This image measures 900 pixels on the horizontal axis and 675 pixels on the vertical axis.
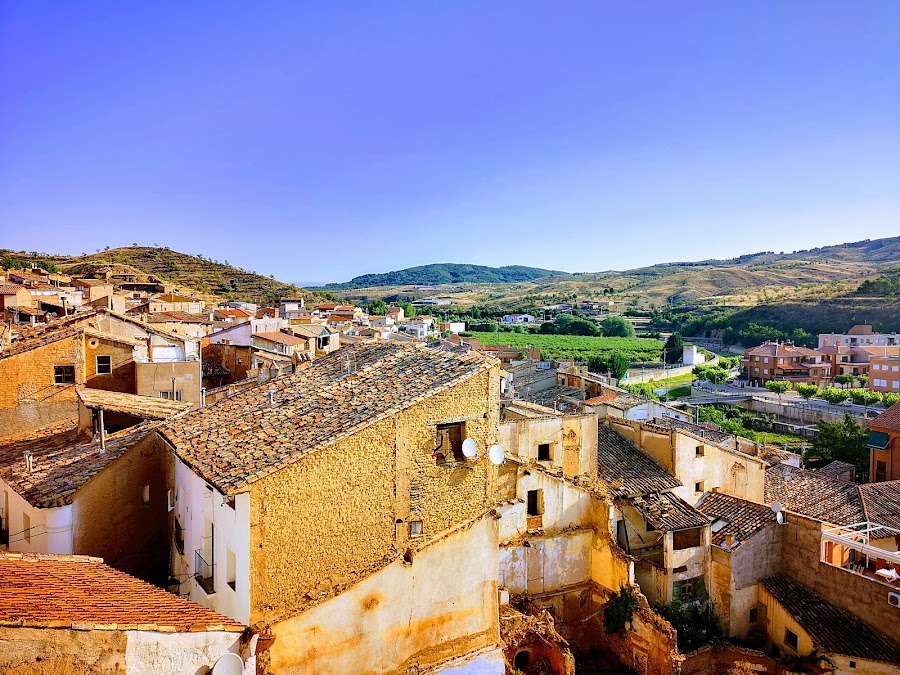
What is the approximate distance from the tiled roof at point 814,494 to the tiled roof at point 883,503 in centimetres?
27

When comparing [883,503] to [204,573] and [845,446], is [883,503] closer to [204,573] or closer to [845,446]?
[845,446]

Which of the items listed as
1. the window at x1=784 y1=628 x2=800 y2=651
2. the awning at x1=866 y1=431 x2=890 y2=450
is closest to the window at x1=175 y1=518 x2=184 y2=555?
the window at x1=784 y1=628 x2=800 y2=651

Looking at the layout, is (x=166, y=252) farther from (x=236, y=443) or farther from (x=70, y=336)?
(x=236, y=443)

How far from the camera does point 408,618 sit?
10195 mm

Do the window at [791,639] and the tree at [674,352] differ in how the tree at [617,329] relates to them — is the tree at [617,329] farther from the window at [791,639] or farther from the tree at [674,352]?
the window at [791,639]

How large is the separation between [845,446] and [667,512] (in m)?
25.4

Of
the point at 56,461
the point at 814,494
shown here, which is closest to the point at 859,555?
the point at 814,494

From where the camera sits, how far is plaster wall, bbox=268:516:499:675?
9133mm

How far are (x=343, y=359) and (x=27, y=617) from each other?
9.18 m

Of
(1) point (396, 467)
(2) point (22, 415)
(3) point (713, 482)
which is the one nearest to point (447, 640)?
(1) point (396, 467)

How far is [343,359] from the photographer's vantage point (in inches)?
556

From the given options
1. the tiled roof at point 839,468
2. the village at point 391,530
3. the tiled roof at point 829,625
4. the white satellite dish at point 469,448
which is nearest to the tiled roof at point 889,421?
the tiled roof at point 839,468

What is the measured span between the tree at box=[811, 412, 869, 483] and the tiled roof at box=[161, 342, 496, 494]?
115 feet

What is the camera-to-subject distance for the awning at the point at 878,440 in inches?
1298
